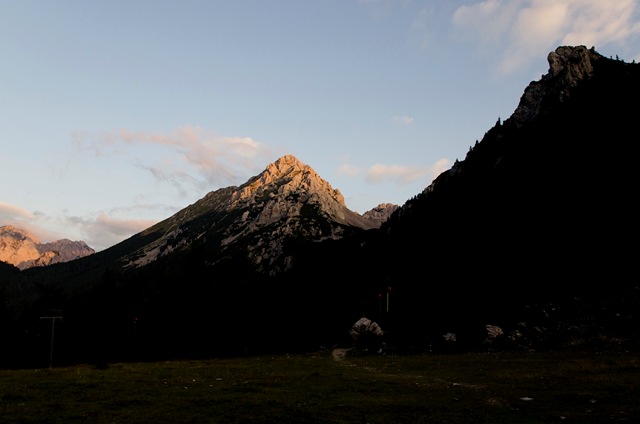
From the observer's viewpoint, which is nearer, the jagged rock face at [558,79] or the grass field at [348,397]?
the grass field at [348,397]

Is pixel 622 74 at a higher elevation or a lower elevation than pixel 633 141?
higher

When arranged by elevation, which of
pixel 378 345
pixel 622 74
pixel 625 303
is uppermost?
pixel 622 74

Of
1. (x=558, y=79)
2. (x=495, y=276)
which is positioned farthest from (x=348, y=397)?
(x=558, y=79)

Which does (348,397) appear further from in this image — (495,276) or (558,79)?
(558,79)

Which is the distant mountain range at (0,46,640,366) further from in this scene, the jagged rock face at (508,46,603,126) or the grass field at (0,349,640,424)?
the grass field at (0,349,640,424)

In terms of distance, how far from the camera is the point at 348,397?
27.7m

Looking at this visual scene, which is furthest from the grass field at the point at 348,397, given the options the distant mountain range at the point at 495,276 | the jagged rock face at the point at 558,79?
the jagged rock face at the point at 558,79

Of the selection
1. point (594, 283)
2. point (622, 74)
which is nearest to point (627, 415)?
point (594, 283)

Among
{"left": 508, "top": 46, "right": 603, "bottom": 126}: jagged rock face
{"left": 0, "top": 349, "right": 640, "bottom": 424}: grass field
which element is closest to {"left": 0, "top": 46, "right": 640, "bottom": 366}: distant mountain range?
{"left": 508, "top": 46, "right": 603, "bottom": 126}: jagged rock face

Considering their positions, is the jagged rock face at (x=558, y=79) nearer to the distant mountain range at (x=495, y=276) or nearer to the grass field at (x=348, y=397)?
the distant mountain range at (x=495, y=276)

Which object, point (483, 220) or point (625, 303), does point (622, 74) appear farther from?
point (625, 303)

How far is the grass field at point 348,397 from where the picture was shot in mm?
21453

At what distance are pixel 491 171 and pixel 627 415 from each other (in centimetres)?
14177

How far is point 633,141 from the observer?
11094cm
